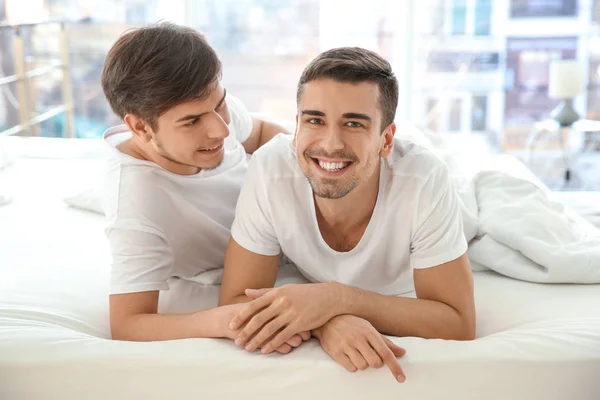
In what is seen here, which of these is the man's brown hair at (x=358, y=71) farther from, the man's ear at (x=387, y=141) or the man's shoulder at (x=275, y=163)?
the man's shoulder at (x=275, y=163)

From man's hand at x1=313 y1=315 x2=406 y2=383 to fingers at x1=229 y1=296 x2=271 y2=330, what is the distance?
0.14 m

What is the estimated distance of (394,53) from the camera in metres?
5.20

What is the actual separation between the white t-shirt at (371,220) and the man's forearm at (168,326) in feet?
0.71

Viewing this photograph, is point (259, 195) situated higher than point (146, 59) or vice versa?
point (146, 59)

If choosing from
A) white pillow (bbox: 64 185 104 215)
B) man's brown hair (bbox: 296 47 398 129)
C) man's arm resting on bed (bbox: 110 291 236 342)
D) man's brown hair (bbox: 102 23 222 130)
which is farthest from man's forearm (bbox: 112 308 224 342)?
white pillow (bbox: 64 185 104 215)

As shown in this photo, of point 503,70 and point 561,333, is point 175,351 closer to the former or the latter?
point 561,333

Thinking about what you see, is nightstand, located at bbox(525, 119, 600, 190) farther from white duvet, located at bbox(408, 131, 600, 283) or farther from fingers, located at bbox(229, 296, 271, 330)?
fingers, located at bbox(229, 296, 271, 330)

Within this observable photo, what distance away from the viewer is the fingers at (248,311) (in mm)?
1533

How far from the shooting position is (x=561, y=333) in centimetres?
154

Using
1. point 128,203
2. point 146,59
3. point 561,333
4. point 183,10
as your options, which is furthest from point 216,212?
point 183,10

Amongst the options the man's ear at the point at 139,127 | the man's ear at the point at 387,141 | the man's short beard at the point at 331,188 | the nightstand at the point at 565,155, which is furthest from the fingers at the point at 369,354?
the nightstand at the point at 565,155

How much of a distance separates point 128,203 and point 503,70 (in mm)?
3947

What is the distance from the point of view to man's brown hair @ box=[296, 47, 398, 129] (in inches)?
64.9

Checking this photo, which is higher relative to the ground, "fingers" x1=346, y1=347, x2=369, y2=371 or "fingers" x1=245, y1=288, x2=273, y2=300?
"fingers" x1=245, y1=288, x2=273, y2=300
